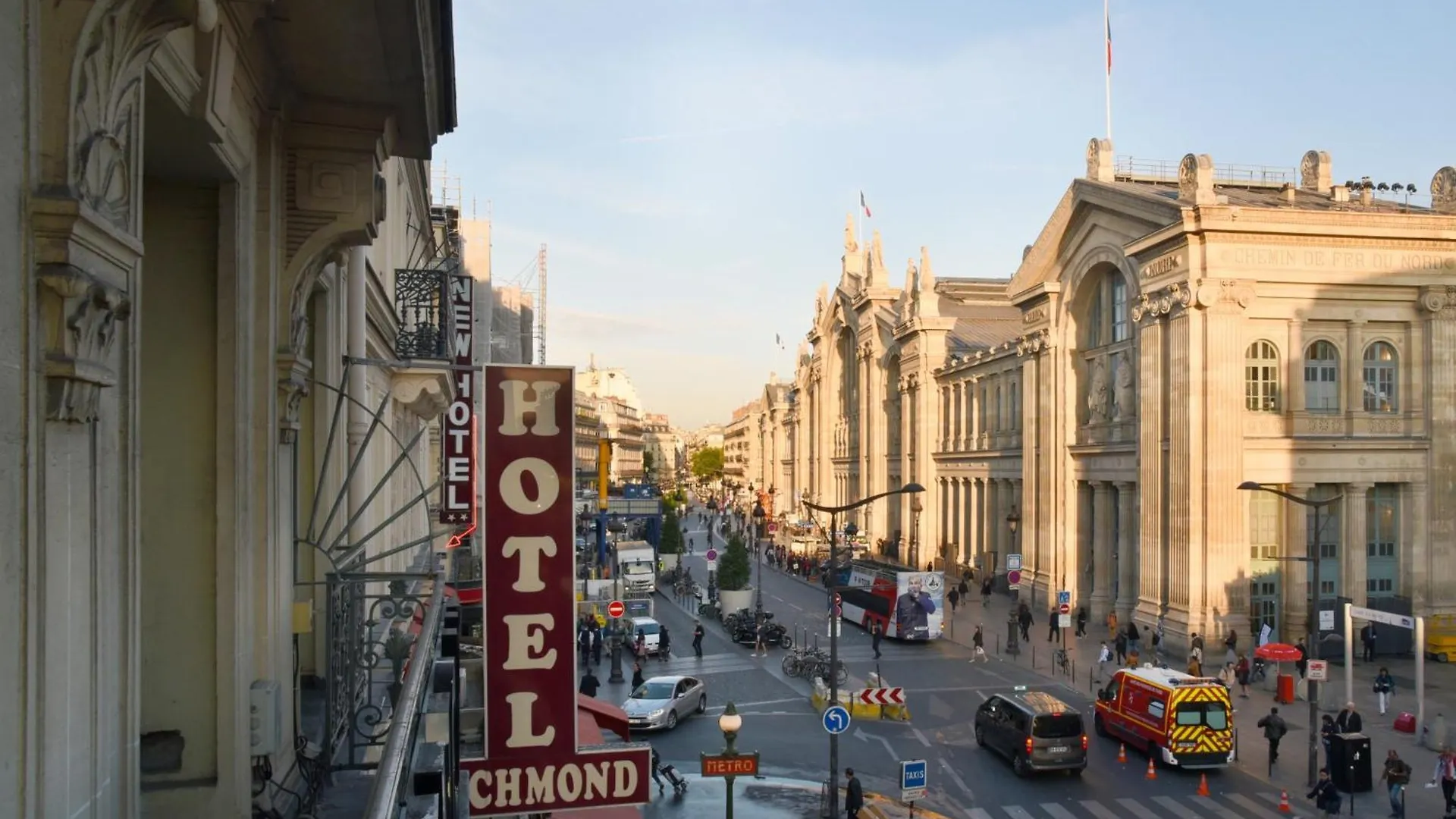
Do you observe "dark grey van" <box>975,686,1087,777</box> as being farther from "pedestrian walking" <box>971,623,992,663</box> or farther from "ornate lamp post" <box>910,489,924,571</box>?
"ornate lamp post" <box>910,489,924,571</box>

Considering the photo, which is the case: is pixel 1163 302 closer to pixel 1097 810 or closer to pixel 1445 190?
pixel 1445 190

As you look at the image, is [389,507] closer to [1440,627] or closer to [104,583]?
[104,583]

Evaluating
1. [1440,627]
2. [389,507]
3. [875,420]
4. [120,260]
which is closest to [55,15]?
[120,260]

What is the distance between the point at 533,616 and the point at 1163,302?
3447cm

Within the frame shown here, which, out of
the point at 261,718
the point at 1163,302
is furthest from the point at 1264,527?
the point at 261,718

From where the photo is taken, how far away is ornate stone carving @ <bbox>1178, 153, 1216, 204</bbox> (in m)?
34.9

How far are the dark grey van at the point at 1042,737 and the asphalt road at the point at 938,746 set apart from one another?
1.23 feet

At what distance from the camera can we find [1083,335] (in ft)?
150

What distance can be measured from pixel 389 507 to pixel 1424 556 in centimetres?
3506

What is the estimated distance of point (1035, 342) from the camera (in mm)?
48312

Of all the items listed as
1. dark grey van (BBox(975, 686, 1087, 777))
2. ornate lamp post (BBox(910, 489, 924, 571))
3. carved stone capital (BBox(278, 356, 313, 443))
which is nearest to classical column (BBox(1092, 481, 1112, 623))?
dark grey van (BBox(975, 686, 1087, 777))

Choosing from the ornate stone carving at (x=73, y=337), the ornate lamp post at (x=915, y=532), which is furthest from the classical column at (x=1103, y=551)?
the ornate stone carving at (x=73, y=337)

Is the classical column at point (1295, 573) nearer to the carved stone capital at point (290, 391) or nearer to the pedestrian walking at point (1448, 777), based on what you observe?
the pedestrian walking at point (1448, 777)

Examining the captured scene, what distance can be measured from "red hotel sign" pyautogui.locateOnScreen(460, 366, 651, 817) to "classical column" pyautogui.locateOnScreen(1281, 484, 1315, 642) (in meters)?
35.4
